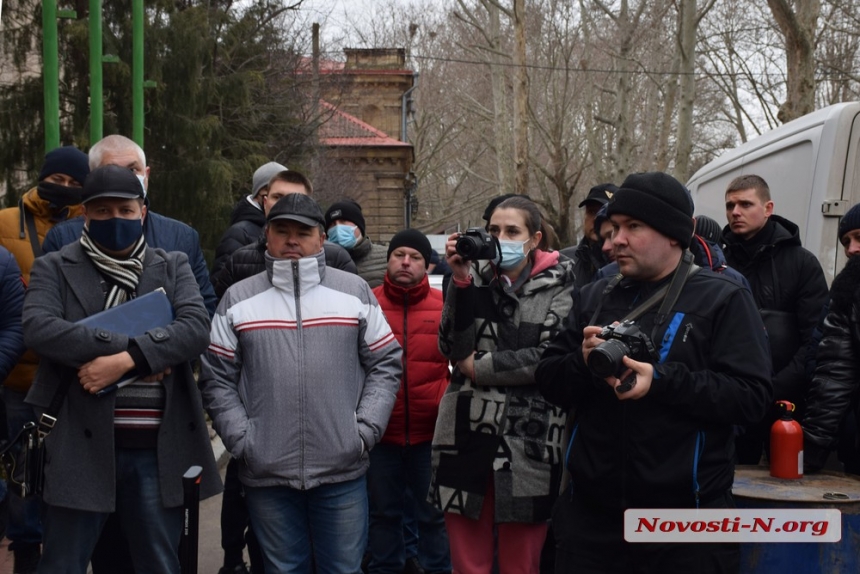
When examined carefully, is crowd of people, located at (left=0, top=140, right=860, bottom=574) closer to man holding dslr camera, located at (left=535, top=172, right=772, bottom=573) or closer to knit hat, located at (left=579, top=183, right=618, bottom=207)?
man holding dslr camera, located at (left=535, top=172, right=772, bottom=573)

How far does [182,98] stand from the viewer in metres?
12.0

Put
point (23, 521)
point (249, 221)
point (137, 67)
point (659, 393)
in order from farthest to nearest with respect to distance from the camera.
A: point (137, 67)
point (249, 221)
point (23, 521)
point (659, 393)

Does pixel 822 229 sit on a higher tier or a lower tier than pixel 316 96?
lower

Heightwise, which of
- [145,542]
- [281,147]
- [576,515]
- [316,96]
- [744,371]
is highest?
[316,96]

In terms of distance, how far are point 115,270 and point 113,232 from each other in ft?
0.50

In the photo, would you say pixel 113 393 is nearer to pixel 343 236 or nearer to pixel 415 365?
pixel 415 365

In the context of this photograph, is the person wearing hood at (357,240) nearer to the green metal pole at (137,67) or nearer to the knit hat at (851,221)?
the knit hat at (851,221)

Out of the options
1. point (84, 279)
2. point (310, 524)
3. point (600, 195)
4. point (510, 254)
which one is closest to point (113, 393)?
point (84, 279)

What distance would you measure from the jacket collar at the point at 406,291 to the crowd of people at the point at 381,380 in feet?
2.71

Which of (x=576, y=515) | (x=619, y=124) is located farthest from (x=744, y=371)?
(x=619, y=124)

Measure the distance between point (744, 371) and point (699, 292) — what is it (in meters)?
0.30

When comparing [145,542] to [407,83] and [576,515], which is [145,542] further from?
[407,83]

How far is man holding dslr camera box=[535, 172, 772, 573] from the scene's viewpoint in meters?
3.15

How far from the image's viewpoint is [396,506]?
17.5ft
